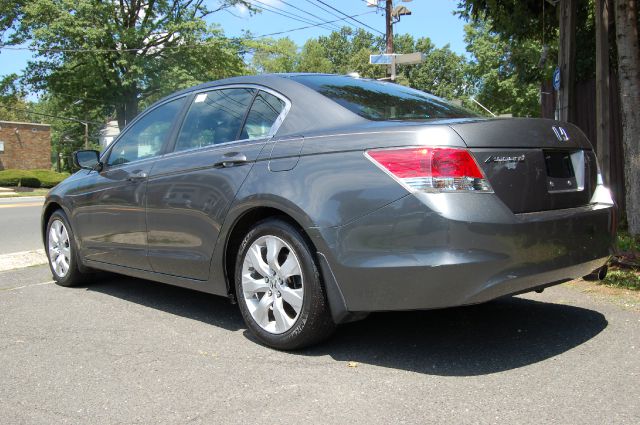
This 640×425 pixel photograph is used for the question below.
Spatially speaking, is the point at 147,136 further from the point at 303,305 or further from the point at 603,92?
the point at 603,92

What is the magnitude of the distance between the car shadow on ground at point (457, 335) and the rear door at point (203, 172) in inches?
23.4

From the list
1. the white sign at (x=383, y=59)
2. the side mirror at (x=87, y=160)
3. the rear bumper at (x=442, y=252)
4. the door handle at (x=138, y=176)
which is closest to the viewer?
the rear bumper at (x=442, y=252)

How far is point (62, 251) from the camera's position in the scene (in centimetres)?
572

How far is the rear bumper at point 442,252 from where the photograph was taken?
2949 mm

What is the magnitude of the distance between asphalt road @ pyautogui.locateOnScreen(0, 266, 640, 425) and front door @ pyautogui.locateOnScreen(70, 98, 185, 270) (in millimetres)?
526

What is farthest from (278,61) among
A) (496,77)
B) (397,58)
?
(397,58)

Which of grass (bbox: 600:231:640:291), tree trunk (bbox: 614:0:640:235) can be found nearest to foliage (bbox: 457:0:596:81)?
tree trunk (bbox: 614:0:640:235)

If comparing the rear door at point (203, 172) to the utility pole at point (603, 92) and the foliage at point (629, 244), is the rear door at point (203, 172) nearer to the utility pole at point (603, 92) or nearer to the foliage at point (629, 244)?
the foliage at point (629, 244)

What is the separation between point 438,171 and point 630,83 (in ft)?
12.3

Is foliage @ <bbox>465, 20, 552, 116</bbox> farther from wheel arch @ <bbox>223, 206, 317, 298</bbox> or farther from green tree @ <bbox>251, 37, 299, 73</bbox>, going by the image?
wheel arch @ <bbox>223, 206, 317, 298</bbox>

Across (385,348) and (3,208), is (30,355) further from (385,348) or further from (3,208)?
(3,208)

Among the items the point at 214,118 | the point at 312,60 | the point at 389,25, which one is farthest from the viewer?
the point at 312,60

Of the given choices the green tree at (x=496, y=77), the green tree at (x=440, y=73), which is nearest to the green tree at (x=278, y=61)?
the green tree at (x=440, y=73)

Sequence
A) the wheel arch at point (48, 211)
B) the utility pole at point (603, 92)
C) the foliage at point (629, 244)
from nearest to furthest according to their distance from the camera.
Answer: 1. the foliage at point (629, 244)
2. the wheel arch at point (48, 211)
3. the utility pole at point (603, 92)
